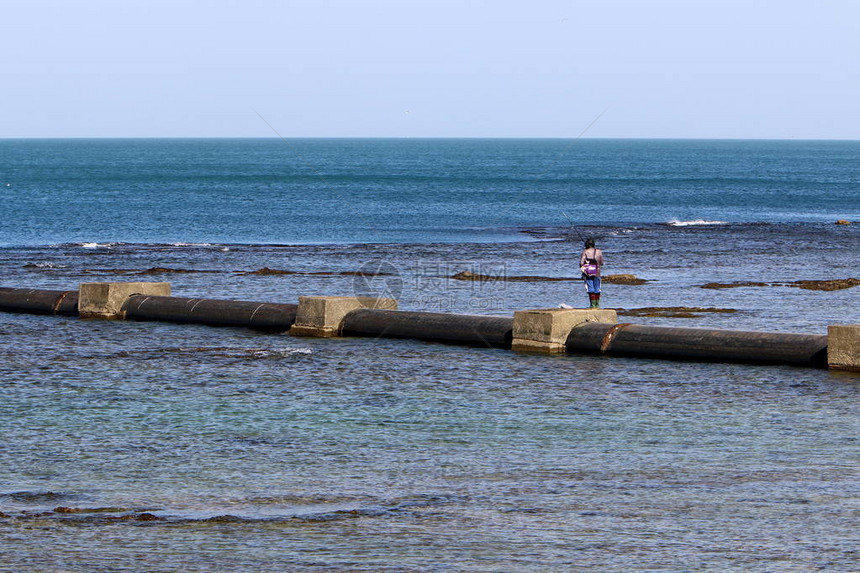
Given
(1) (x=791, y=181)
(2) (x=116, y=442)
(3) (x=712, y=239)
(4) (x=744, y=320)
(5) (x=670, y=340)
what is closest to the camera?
(2) (x=116, y=442)

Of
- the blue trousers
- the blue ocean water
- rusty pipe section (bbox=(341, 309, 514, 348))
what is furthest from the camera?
the blue ocean water

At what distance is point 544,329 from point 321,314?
4.79m

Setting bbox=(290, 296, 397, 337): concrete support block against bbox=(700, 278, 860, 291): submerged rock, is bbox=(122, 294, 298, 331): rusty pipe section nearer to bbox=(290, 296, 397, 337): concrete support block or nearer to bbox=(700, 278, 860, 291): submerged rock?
bbox=(290, 296, 397, 337): concrete support block

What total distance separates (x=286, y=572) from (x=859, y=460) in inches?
273

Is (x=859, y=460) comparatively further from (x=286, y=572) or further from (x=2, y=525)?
(x=2, y=525)

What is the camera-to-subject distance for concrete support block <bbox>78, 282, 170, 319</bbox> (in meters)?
27.5

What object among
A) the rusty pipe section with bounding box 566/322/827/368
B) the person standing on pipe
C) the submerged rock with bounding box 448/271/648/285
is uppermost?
the person standing on pipe

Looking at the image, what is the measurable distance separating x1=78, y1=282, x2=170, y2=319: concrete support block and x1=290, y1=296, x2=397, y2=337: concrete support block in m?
A: 4.98

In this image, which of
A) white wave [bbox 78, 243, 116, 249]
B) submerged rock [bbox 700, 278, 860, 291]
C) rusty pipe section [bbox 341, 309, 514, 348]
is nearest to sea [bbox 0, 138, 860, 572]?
submerged rock [bbox 700, 278, 860, 291]

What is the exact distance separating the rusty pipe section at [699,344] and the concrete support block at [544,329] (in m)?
0.17

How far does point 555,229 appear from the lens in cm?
6638

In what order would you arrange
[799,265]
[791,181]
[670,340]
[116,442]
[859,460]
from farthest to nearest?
[791,181] → [799,265] → [670,340] → [116,442] → [859,460]

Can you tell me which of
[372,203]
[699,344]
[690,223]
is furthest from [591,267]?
[372,203]

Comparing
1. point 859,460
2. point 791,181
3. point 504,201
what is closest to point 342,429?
point 859,460
